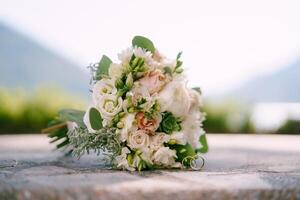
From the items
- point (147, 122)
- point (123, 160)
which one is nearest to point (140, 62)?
point (147, 122)

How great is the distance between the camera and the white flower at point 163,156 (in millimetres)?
1555

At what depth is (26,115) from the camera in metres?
5.81

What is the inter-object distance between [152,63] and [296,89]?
8.18 m

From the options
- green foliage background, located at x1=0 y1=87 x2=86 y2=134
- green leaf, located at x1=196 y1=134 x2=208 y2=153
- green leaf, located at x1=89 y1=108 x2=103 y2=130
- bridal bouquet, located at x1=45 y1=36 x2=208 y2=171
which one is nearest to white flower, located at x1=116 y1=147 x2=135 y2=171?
bridal bouquet, located at x1=45 y1=36 x2=208 y2=171

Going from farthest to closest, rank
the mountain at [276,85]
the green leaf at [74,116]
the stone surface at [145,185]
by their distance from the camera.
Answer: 1. the mountain at [276,85]
2. the green leaf at [74,116]
3. the stone surface at [145,185]

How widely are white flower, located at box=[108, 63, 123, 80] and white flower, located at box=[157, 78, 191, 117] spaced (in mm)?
123

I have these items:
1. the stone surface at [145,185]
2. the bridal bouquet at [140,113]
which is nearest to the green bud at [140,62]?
the bridal bouquet at [140,113]

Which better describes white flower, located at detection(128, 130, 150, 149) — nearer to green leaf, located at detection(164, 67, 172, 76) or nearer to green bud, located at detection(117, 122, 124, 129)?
green bud, located at detection(117, 122, 124, 129)

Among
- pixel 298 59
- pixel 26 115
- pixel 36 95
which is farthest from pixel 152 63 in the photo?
pixel 298 59

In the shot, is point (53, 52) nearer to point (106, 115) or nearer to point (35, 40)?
point (35, 40)

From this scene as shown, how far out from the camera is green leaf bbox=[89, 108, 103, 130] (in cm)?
162

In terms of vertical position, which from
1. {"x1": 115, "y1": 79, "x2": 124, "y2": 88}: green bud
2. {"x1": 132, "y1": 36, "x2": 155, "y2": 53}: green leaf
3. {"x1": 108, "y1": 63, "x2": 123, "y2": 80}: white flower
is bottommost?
{"x1": 115, "y1": 79, "x2": 124, "y2": 88}: green bud

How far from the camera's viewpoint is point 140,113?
5.18 feet

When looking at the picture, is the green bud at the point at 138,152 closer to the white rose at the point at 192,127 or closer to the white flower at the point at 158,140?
the white flower at the point at 158,140
